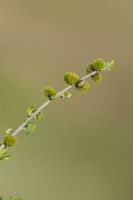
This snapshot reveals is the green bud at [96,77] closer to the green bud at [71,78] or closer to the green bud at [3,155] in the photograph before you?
the green bud at [71,78]

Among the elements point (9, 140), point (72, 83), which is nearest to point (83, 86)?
point (72, 83)

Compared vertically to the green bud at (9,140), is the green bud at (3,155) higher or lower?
lower

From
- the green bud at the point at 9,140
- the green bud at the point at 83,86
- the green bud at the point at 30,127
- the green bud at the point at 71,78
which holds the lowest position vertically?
the green bud at the point at 9,140

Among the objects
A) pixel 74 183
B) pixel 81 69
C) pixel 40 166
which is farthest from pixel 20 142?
pixel 81 69

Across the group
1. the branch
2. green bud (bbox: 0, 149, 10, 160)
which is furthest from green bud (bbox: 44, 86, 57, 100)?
green bud (bbox: 0, 149, 10, 160)

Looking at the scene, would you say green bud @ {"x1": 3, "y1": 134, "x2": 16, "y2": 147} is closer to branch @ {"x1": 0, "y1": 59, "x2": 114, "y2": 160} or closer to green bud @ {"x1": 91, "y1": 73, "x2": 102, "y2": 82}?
branch @ {"x1": 0, "y1": 59, "x2": 114, "y2": 160}

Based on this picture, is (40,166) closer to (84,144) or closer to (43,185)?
(43,185)

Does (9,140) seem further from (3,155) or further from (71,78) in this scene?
(71,78)

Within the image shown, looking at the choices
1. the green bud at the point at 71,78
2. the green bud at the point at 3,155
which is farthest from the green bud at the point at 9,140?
the green bud at the point at 71,78

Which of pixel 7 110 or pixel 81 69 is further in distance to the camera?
pixel 81 69

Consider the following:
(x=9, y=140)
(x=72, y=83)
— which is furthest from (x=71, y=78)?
(x=9, y=140)

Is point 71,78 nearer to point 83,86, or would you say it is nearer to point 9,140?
point 83,86
